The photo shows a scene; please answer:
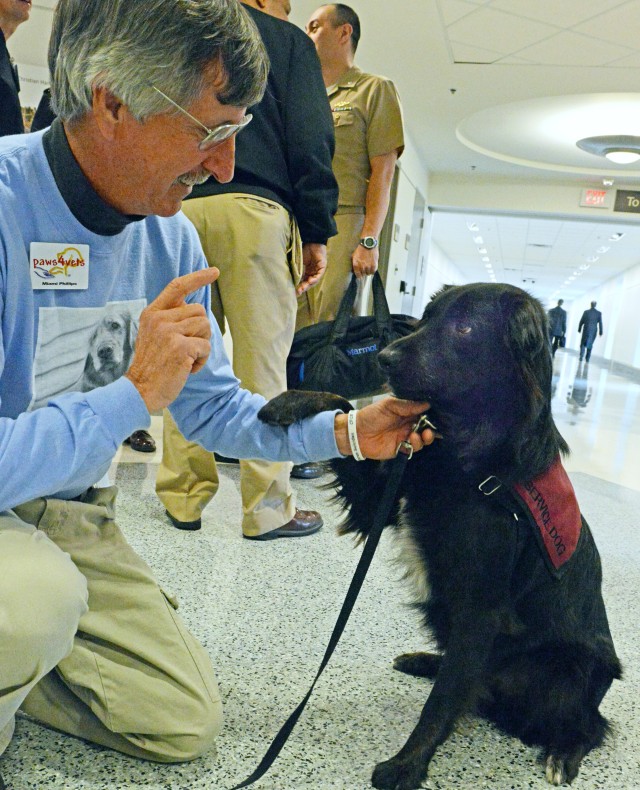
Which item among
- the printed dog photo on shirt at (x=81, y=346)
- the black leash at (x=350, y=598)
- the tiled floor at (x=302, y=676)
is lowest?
the tiled floor at (x=302, y=676)

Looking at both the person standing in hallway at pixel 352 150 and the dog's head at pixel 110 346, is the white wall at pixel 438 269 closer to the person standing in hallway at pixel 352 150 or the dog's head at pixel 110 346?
the person standing in hallway at pixel 352 150

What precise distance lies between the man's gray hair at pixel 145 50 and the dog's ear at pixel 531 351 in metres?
0.59

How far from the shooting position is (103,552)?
44.6 inches

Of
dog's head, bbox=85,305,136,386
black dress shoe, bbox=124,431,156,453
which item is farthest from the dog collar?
black dress shoe, bbox=124,431,156,453

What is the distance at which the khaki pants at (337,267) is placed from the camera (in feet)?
9.31

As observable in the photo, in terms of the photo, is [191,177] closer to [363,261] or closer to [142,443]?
[363,261]

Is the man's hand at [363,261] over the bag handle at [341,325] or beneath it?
over

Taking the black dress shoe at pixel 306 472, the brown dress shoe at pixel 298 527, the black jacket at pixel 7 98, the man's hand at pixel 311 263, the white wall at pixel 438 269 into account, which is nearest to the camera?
the black jacket at pixel 7 98

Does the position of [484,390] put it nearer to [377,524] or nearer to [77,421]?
[377,524]

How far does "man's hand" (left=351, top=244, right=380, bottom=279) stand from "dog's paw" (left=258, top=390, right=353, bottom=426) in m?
1.51

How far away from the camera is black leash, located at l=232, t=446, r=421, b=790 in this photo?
3.01 feet

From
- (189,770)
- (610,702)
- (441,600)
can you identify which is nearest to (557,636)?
(441,600)

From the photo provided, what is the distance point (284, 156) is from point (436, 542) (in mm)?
1315

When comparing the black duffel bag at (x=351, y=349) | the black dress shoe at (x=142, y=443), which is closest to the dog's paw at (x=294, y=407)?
the black duffel bag at (x=351, y=349)
